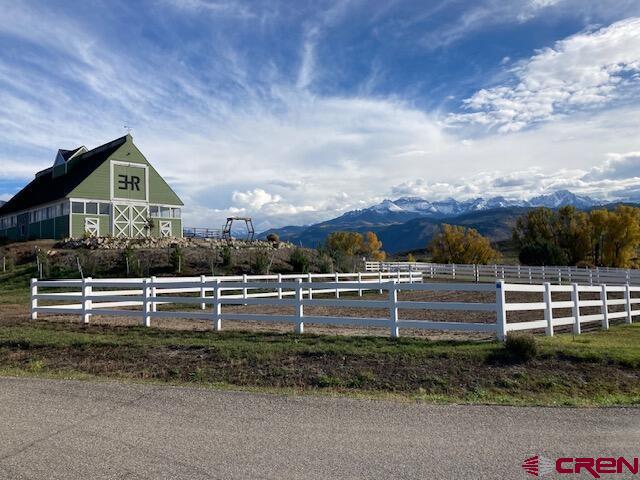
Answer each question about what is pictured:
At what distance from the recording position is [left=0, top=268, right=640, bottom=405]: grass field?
28.2 feet

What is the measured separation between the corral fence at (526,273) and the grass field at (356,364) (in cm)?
2569

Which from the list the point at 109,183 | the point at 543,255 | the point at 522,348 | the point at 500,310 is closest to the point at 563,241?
the point at 543,255

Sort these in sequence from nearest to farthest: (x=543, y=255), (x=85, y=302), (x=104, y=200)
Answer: (x=85, y=302), (x=104, y=200), (x=543, y=255)

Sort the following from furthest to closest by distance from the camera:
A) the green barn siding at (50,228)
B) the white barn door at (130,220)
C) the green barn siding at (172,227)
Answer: the green barn siding at (172,227) < the white barn door at (130,220) < the green barn siding at (50,228)

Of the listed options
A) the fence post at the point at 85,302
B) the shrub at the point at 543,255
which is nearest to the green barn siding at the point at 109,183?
the fence post at the point at 85,302

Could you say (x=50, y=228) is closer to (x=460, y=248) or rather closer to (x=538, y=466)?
(x=538, y=466)

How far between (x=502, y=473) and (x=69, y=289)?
88.6ft

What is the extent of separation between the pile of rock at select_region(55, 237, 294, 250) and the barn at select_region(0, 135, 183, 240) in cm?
250

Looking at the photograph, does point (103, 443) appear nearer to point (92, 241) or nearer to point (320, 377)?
point (320, 377)

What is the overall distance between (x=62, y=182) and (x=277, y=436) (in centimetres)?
4674

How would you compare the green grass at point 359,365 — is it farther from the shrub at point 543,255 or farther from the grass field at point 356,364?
the shrub at point 543,255

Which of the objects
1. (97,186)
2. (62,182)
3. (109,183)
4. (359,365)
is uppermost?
(62,182)

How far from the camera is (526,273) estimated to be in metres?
41.3

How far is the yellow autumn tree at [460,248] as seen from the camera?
79.2m
